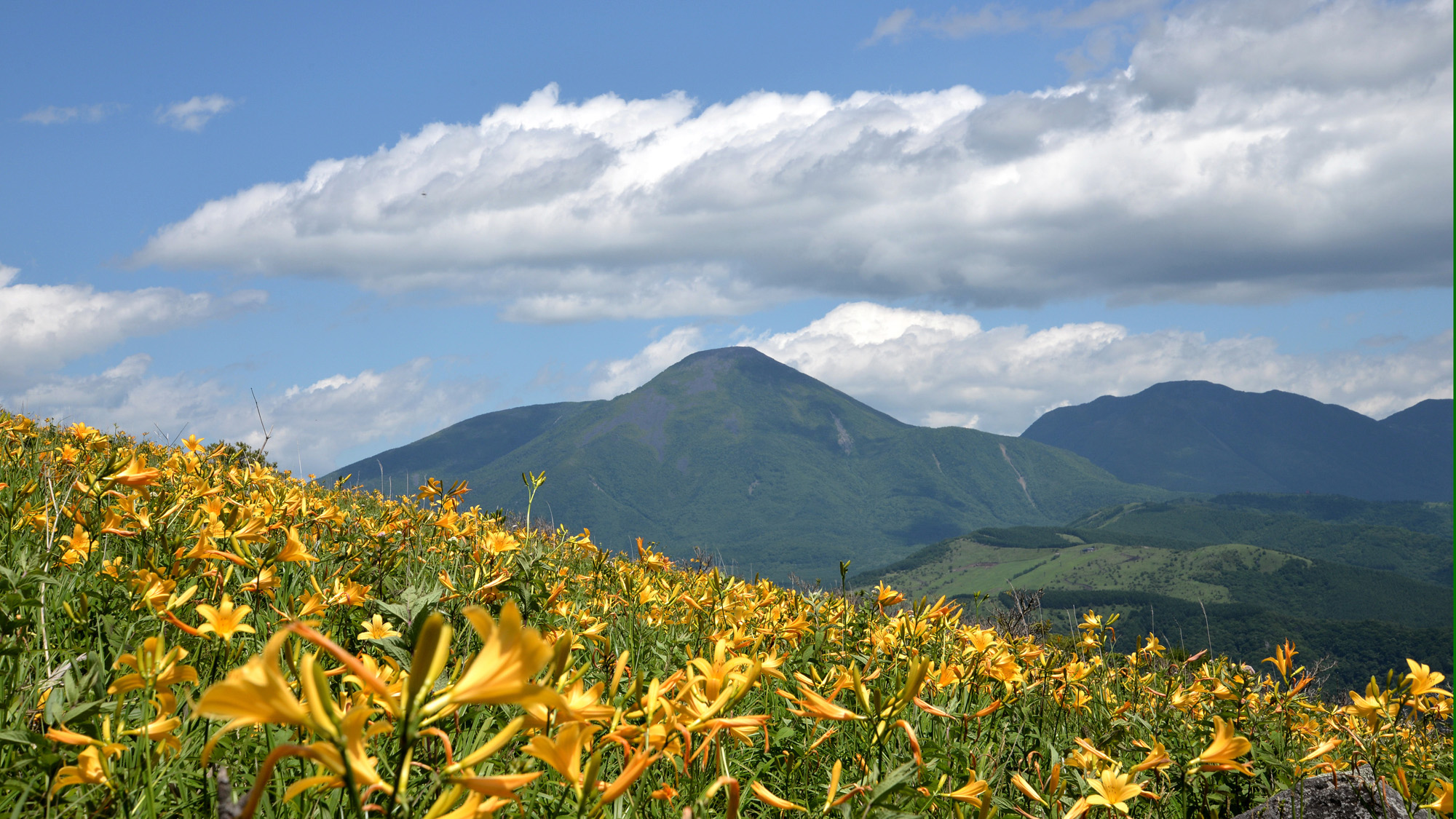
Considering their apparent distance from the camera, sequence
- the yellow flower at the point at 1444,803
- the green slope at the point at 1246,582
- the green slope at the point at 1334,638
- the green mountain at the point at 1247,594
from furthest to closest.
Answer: the green slope at the point at 1246,582
the green mountain at the point at 1247,594
the green slope at the point at 1334,638
the yellow flower at the point at 1444,803

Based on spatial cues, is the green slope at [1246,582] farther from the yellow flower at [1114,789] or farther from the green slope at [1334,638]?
the yellow flower at [1114,789]

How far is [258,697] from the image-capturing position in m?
0.81

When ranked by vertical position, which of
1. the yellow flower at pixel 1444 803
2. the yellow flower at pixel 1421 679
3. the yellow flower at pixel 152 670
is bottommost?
the yellow flower at pixel 1444 803

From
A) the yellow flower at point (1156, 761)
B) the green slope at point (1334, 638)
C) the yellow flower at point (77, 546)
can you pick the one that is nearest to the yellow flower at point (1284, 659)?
the yellow flower at point (1156, 761)

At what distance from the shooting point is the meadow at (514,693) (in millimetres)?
1188

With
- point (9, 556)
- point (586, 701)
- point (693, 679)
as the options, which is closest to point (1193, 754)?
point (693, 679)

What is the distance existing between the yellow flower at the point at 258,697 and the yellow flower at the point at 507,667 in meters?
0.16

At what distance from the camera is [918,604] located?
12.4ft

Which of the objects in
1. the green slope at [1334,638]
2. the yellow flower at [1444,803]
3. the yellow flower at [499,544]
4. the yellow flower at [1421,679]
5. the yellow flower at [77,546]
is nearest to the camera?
the yellow flower at [1444,803]

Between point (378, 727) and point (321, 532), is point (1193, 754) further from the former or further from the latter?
point (321, 532)

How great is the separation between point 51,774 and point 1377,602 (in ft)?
591

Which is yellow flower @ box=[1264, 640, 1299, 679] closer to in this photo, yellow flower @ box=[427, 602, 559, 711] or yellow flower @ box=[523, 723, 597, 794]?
yellow flower @ box=[523, 723, 597, 794]

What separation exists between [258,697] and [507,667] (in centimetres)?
24

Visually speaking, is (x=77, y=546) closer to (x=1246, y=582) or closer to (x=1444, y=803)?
(x=1444, y=803)
